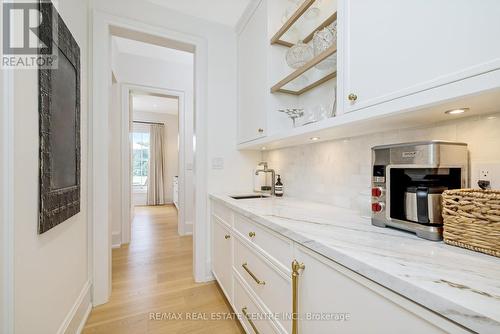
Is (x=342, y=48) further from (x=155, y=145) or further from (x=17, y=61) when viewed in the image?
(x=155, y=145)

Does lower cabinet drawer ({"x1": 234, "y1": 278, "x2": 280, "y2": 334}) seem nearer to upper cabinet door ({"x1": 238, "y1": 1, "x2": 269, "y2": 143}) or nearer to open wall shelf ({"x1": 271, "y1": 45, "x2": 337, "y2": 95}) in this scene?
upper cabinet door ({"x1": 238, "y1": 1, "x2": 269, "y2": 143})

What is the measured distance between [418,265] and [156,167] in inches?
266

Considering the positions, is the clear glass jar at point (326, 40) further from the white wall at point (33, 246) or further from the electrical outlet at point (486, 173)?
the white wall at point (33, 246)

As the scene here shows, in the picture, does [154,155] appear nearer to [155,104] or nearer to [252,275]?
[155,104]

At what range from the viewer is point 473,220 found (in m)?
0.61

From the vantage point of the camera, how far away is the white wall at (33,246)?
0.82 metres

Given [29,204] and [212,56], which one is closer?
[29,204]

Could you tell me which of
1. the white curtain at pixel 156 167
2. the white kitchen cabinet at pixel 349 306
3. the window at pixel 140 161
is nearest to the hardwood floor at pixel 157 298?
the white kitchen cabinet at pixel 349 306

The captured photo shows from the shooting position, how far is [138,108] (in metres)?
6.00

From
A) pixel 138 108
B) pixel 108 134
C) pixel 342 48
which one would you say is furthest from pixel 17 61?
pixel 138 108

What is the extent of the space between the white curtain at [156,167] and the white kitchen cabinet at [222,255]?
5.02 metres

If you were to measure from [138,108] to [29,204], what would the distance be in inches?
229

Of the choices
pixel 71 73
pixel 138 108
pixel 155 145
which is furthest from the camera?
pixel 155 145

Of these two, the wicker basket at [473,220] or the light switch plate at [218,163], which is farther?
the light switch plate at [218,163]
